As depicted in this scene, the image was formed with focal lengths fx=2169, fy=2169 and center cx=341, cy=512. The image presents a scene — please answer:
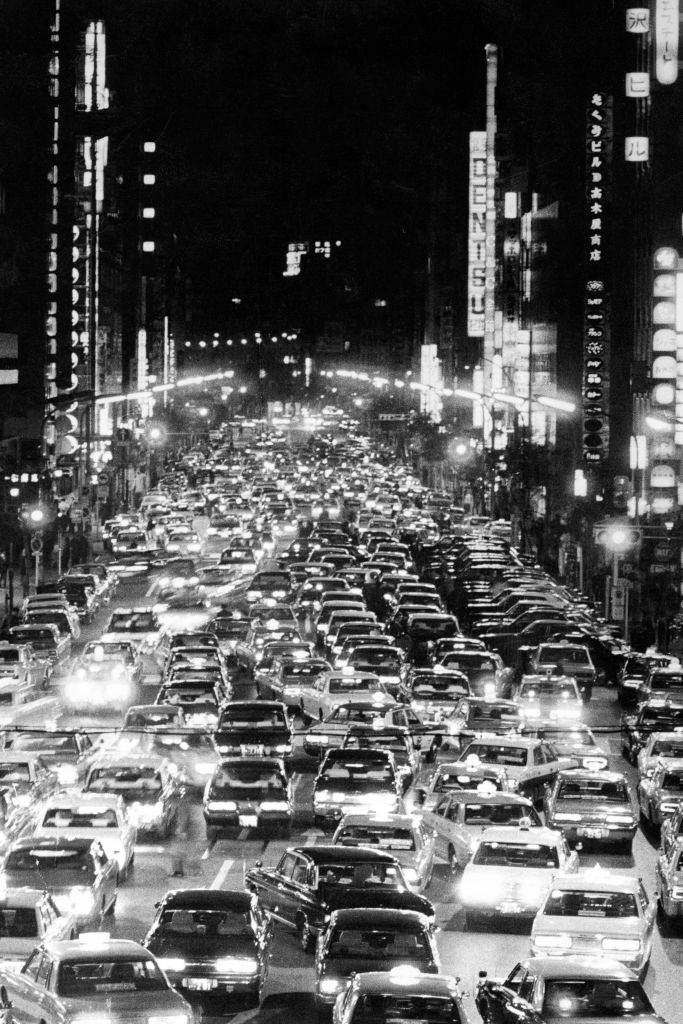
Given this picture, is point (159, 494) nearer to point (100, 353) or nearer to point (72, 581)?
point (100, 353)

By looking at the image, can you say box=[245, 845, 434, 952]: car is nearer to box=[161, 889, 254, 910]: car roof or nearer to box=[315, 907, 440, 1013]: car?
box=[161, 889, 254, 910]: car roof

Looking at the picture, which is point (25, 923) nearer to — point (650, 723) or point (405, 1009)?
point (405, 1009)

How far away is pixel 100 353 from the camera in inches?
5394

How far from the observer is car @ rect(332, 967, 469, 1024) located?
16547 mm

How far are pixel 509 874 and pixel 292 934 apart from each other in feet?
8.95

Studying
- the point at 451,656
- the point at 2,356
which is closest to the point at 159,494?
the point at 2,356

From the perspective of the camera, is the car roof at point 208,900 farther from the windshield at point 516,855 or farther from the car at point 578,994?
the windshield at point 516,855

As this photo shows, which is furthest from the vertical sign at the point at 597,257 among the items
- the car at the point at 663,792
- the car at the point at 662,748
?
the car at the point at 663,792

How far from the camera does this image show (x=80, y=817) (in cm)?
2734

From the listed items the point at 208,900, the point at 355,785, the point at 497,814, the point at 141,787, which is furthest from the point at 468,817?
the point at 208,900

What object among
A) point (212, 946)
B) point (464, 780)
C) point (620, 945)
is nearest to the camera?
point (212, 946)

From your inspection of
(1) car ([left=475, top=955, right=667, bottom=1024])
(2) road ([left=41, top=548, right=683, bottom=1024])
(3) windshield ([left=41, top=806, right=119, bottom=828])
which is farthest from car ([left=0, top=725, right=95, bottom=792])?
(1) car ([left=475, top=955, right=667, bottom=1024])

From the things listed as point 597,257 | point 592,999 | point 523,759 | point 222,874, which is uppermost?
point 597,257

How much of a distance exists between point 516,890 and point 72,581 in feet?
136
